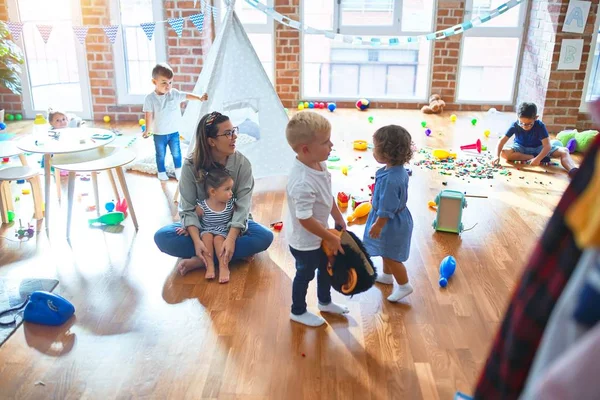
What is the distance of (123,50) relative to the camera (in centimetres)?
565

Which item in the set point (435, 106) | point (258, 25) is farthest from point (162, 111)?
point (435, 106)

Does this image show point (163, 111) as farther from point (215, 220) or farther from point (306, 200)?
point (306, 200)

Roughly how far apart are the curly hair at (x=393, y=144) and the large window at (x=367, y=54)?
157 inches

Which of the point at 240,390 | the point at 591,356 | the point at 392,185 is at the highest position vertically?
the point at 591,356

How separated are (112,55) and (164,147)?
206 cm

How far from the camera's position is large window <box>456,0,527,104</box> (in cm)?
594

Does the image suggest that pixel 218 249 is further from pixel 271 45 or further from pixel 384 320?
pixel 271 45

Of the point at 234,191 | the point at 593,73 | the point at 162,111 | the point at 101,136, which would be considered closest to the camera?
the point at 234,191

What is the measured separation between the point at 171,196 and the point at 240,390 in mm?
2091

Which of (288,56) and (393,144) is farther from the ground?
(288,56)

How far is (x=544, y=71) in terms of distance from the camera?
5473 mm

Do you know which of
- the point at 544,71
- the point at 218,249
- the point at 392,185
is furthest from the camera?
the point at 544,71

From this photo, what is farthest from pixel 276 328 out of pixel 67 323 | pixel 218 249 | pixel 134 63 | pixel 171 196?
pixel 134 63

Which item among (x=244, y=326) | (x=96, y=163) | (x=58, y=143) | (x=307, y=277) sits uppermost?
(x=58, y=143)
